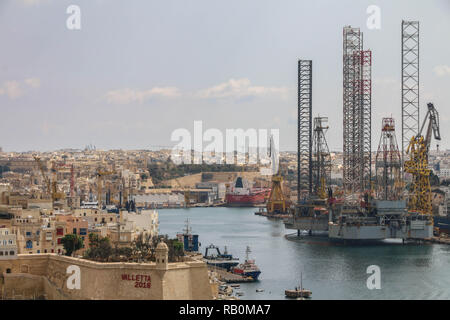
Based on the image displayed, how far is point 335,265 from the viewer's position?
26844 mm

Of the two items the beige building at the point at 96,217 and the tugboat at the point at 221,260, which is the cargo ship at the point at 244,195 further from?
the beige building at the point at 96,217

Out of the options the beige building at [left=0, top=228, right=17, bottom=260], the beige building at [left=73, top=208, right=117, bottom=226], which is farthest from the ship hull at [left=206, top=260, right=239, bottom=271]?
the beige building at [left=0, top=228, right=17, bottom=260]

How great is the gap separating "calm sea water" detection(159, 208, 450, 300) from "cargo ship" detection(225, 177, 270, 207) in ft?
94.7

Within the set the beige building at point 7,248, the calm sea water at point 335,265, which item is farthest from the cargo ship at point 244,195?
the beige building at point 7,248

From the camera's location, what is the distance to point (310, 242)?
3462 centimetres

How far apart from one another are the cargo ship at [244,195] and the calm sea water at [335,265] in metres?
28.9

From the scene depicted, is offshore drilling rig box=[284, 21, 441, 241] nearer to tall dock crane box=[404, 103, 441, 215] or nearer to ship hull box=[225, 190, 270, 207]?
tall dock crane box=[404, 103, 441, 215]

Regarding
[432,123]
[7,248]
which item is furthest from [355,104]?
[7,248]

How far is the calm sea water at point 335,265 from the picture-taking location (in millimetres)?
21688

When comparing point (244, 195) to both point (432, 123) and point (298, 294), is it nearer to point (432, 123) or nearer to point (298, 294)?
point (432, 123)

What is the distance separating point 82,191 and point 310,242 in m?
28.2

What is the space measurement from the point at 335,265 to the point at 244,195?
140 ft

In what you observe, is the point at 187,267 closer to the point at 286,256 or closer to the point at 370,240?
the point at 286,256
